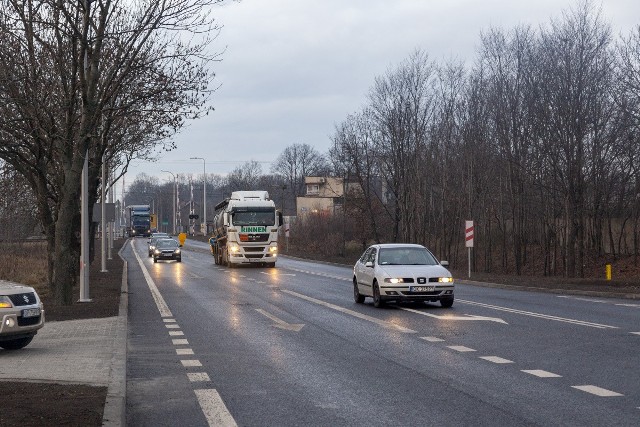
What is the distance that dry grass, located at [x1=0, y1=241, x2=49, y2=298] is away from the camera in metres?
40.7

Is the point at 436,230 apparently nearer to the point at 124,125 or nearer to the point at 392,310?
the point at 124,125

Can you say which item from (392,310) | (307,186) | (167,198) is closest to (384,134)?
(392,310)

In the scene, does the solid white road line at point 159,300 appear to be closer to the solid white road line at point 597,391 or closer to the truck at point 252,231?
the truck at point 252,231

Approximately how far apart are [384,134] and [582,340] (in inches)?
1903

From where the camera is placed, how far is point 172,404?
9648 millimetres

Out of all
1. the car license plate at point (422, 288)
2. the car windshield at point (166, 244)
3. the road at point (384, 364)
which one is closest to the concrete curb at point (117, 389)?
Result: the road at point (384, 364)

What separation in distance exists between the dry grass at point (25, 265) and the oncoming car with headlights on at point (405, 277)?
1372 centimetres

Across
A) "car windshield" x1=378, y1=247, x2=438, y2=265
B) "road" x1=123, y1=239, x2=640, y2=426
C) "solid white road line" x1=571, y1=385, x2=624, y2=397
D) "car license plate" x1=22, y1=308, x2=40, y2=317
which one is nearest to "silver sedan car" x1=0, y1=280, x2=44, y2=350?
"car license plate" x1=22, y1=308, x2=40, y2=317

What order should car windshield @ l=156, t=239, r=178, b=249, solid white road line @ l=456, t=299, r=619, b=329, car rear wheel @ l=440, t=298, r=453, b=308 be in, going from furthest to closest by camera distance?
car windshield @ l=156, t=239, r=178, b=249, car rear wheel @ l=440, t=298, r=453, b=308, solid white road line @ l=456, t=299, r=619, b=329

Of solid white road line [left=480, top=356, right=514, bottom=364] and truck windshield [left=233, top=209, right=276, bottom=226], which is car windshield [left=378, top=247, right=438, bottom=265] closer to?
solid white road line [left=480, top=356, right=514, bottom=364]

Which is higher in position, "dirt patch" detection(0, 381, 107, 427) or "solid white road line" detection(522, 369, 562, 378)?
"dirt patch" detection(0, 381, 107, 427)

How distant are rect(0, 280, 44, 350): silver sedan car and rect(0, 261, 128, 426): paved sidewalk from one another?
8.8 inches

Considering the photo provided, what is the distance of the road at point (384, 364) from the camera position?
898cm

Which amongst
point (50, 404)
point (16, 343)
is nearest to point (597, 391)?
point (50, 404)
